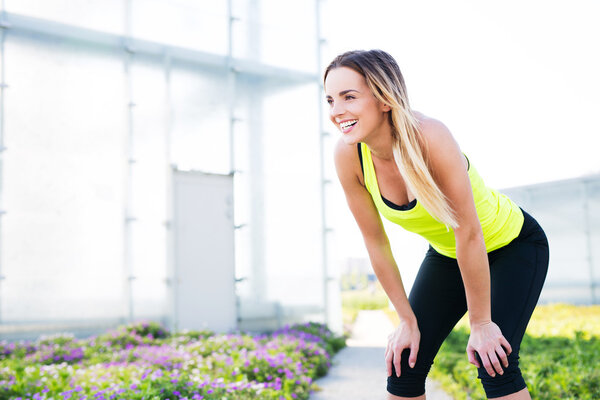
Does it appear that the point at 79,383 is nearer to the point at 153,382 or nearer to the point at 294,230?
the point at 153,382

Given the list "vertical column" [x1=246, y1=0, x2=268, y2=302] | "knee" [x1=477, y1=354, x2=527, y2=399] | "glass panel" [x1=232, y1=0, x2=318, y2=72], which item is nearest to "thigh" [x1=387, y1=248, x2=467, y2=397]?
"knee" [x1=477, y1=354, x2=527, y2=399]

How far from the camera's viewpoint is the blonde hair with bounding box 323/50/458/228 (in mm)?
1638

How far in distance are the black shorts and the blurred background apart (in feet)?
19.3

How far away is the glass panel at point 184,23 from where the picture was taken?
25.5 feet

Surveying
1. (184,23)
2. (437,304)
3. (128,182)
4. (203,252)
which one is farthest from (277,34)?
(437,304)

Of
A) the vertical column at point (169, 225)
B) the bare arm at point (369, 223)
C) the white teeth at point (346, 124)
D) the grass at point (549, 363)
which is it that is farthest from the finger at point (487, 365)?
the vertical column at point (169, 225)

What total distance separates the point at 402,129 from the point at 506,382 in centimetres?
80

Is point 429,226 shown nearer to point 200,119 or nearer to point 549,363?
point 549,363

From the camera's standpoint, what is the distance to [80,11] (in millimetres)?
7246

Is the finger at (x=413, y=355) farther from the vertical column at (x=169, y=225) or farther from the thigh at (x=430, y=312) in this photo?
the vertical column at (x=169, y=225)

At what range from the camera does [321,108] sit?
9.04 m

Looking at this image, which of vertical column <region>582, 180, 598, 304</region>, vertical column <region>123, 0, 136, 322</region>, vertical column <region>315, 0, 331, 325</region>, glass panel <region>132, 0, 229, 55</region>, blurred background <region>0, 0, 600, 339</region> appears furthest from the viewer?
vertical column <region>315, 0, 331, 325</region>

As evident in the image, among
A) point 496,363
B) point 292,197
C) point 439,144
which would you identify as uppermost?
point 292,197

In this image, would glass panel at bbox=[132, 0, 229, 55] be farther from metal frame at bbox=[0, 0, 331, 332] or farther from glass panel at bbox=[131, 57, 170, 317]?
glass panel at bbox=[131, 57, 170, 317]
